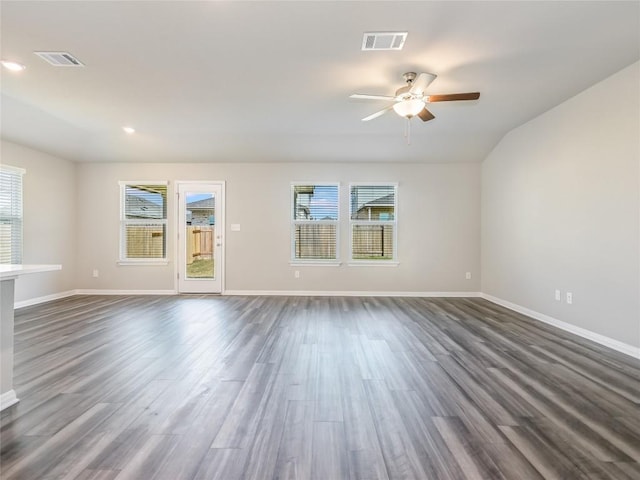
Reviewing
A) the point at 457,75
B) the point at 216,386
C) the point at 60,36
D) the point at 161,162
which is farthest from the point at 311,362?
the point at 161,162

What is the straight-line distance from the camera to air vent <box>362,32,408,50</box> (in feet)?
8.26

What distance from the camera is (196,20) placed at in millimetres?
2377

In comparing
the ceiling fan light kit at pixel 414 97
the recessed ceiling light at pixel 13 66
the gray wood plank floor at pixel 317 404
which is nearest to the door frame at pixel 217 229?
the gray wood plank floor at pixel 317 404

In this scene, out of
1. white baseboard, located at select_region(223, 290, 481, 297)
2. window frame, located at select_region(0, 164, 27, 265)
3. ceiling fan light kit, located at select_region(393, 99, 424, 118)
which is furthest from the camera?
white baseboard, located at select_region(223, 290, 481, 297)

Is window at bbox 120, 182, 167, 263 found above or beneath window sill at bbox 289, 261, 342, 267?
above

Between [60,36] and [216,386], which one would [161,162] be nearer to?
[60,36]

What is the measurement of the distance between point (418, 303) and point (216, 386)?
3.95 m

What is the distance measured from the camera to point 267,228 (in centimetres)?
611

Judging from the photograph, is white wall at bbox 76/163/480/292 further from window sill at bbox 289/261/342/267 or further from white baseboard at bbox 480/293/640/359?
white baseboard at bbox 480/293/640/359

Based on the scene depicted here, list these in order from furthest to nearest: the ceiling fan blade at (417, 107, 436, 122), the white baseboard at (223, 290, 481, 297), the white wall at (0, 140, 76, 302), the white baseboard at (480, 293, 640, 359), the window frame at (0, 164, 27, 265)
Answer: the white baseboard at (223, 290, 481, 297) → the white wall at (0, 140, 76, 302) → the window frame at (0, 164, 27, 265) → the ceiling fan blade at (417, 107, 436, 122) → the white baseboard at (480, 293, 640, 359)

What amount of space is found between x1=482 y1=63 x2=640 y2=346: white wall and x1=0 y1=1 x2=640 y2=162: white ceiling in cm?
24

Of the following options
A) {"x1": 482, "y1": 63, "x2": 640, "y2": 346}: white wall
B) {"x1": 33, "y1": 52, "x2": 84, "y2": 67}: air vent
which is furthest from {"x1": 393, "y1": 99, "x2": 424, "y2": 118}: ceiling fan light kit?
{"x1": 33, "y1": 52, "x2": 84, "y2": 67}: air vent

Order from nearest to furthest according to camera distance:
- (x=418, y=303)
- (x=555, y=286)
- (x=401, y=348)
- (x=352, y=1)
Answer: (x=352, y=1) → (x=401, y=348) → (x=555, y=286) → (x=418, y=303)

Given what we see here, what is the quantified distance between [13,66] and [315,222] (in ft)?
14.8
